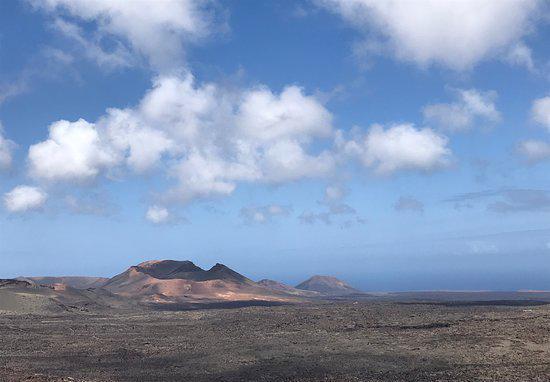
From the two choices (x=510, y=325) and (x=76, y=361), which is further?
(x=510, y=325)

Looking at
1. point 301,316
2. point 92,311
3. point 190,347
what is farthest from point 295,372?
point 92,311

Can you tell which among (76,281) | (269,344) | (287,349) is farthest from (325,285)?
(287,349)

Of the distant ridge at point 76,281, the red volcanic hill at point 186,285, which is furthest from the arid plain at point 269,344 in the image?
the distant ridge at point 76,281

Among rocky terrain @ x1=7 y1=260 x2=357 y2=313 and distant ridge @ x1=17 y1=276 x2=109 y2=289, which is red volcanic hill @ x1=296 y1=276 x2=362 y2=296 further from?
distant ridge @ x1=17 y1=276 x2=109 y2=289

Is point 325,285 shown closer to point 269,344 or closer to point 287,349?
point 269,344

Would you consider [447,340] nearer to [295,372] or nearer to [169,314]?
[295,372]

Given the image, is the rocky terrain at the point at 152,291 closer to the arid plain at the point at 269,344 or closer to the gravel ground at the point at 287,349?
the arid plain at the point at 269,344
